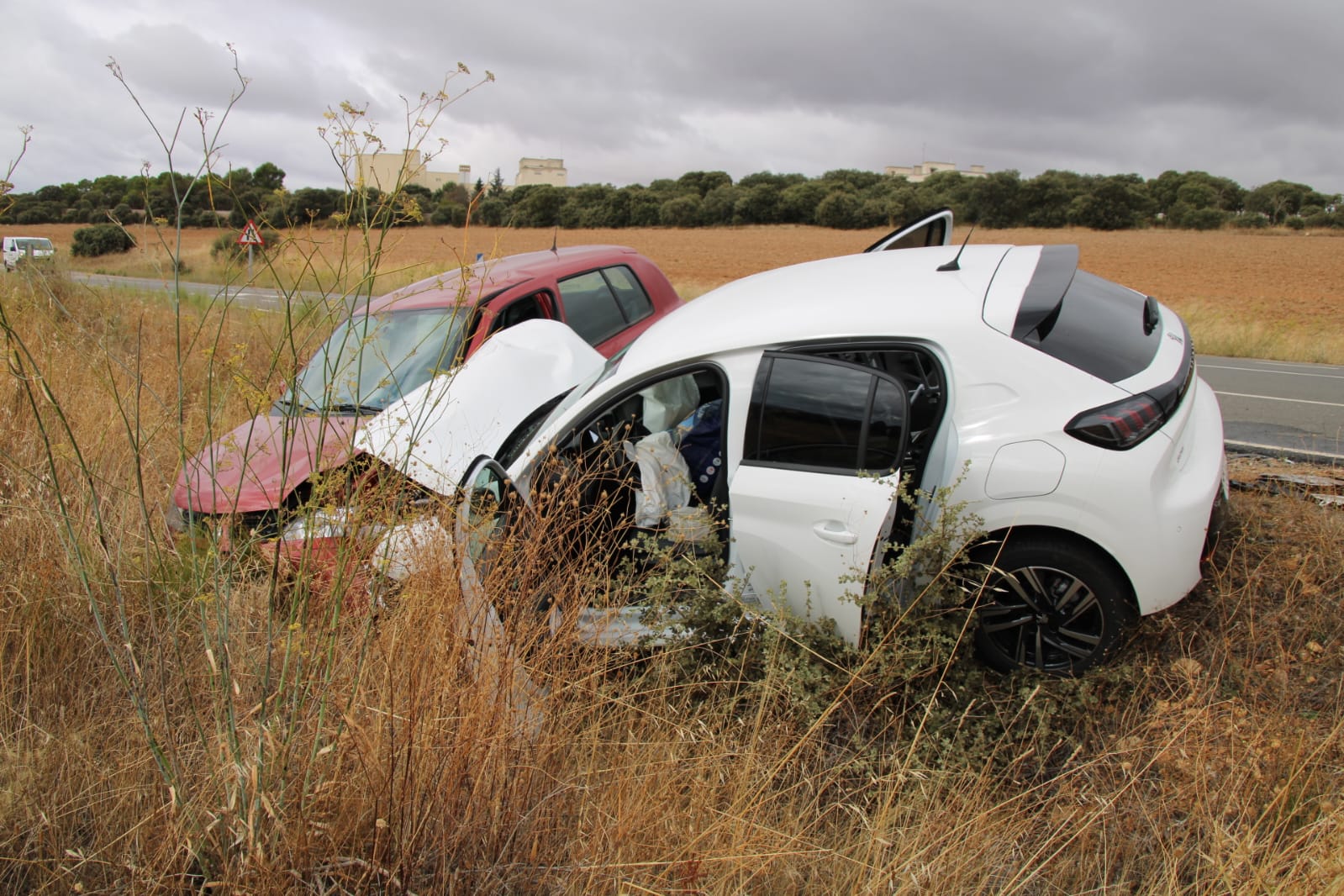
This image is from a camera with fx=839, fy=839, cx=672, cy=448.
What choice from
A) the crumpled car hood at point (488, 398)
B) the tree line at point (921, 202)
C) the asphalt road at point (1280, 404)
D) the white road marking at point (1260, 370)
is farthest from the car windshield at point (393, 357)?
the tree line at point (921, 202)

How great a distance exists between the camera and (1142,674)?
124 inches

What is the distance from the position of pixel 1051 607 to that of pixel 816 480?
0.98m

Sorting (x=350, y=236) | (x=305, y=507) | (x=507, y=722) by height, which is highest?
(x=350, y=236)

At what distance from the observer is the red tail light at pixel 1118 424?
9.76 ft

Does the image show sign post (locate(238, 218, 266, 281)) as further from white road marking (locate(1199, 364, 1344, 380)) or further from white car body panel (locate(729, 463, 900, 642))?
white road marking (locate(1199, 364, 1344, 380))

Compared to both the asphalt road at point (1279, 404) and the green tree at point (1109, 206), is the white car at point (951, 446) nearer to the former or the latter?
the asphalt road at point (1279, 404)

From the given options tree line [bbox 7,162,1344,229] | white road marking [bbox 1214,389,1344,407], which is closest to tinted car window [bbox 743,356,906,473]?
white road marking [bbox 1214,389,1344,407]

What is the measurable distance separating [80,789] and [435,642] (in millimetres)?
1187

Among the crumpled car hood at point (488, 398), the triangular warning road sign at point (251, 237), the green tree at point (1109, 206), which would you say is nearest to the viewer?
the triangular warning road sign at point (251, 237)

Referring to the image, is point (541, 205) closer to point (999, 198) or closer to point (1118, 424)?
point (999, 198)

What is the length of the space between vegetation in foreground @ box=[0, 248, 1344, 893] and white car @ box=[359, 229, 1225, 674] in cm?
29

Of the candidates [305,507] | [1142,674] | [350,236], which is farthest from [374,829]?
[1142,674]

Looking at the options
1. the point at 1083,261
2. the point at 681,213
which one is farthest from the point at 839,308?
the point at 681,213

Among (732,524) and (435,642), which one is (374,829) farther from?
(732,524)
